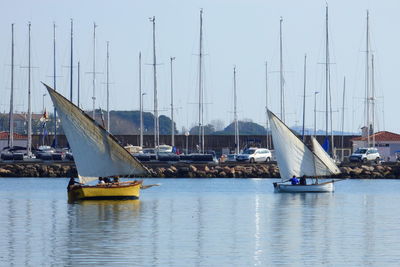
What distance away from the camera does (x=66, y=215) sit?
55.7 m

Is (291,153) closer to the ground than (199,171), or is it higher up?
higher up

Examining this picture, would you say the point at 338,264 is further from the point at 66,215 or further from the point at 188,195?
the point at 188,195

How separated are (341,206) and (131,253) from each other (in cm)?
2808

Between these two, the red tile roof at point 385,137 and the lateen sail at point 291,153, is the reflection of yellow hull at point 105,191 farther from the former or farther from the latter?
the red tile roof at point 385,137

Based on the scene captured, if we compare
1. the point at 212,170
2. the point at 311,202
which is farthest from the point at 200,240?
the point at 212,170

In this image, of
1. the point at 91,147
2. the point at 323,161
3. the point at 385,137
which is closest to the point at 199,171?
the point at 323,161

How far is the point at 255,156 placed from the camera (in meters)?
110

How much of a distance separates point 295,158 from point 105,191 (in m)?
15.9

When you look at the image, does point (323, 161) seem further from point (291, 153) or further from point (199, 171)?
point (199, 171)

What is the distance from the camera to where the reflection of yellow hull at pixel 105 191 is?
6306 centimetres

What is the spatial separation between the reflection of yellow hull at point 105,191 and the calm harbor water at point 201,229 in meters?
0.48

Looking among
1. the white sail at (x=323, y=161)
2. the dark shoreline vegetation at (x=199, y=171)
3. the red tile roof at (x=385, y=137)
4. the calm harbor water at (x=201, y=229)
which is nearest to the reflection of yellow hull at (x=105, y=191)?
the calm harbor water at (x=201, y=229)

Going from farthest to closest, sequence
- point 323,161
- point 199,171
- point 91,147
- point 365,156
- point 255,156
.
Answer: point 255,156 → point 365,156 → point 199,171 → point 323,161 → point 91,147

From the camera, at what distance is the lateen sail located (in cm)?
7462
